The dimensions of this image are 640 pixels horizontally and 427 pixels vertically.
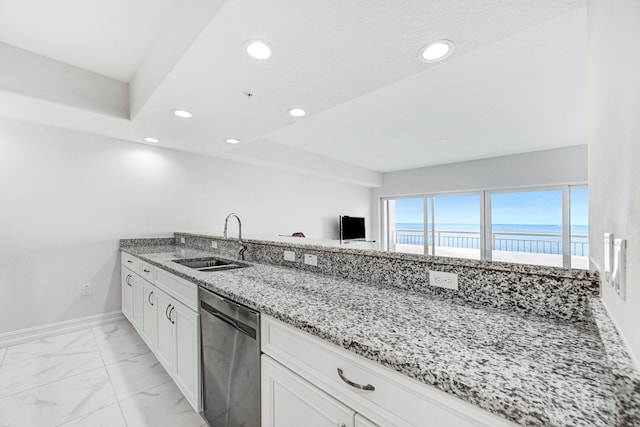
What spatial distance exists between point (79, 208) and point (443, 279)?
12.3ft

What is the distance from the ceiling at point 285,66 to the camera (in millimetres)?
1332

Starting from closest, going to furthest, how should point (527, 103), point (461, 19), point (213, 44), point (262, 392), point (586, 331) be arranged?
point (586, 331), point (262, 392), point (461, 19), point (213, 44), point (527, 103)

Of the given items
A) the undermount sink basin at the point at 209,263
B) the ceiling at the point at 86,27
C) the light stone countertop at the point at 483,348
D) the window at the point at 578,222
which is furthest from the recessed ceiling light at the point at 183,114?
the window at the point at 578,222

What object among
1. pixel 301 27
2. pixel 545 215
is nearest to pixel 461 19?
pixel 301 27

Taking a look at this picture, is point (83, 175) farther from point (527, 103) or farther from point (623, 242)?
point (527, 103)

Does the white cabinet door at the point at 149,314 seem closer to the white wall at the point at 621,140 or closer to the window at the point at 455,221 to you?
the white wall at the point at 621,140

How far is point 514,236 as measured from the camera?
5.59 metres

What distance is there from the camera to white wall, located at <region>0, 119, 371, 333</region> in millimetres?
2733

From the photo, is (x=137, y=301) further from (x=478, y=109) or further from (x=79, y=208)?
(x=478, y=109)

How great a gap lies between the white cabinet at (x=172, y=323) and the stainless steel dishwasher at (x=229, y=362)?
80 millimetres

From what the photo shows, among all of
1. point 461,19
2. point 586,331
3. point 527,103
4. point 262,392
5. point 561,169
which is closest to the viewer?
point 586,331

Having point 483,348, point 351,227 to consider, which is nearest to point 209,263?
point 483,348

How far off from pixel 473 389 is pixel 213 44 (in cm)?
184

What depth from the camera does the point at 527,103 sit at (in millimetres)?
2959
